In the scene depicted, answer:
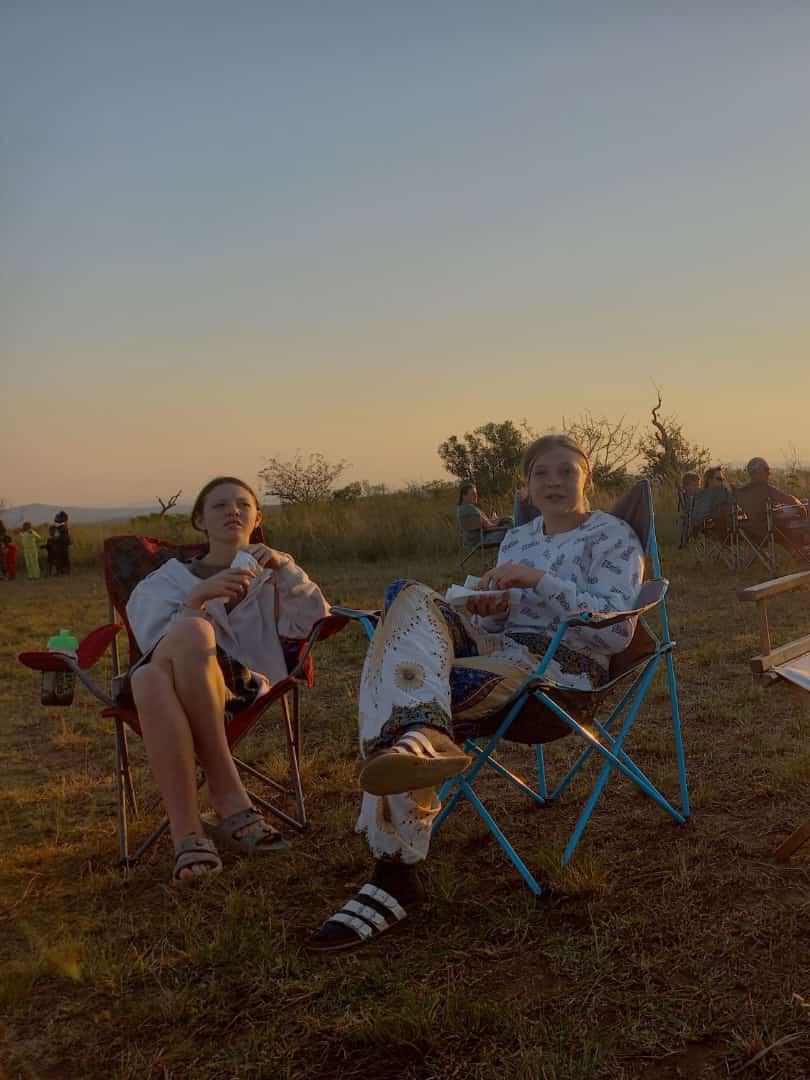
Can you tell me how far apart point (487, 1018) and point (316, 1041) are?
0.94 ft

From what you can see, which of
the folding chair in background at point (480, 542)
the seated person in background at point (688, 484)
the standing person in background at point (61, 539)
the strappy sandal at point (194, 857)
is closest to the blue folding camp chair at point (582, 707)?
the strappy sandal at point (194, 857)

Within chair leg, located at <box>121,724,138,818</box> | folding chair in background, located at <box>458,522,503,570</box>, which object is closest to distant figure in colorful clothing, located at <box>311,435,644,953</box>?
chair leg, located at <box>121,724,138,818</box>

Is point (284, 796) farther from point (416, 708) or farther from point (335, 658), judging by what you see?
point (335, 658)

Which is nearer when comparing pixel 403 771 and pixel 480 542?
pixel 403 771

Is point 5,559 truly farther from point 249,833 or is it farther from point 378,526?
point 249,833

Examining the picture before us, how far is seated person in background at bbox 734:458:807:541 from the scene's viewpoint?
24.2ft

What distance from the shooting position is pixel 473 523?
935 cm

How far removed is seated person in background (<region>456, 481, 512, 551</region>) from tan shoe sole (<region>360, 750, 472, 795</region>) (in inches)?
288

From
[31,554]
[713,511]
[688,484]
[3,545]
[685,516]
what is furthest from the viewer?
[3,545]

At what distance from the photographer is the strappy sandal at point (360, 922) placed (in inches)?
74.9

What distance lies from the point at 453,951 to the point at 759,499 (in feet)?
20.8

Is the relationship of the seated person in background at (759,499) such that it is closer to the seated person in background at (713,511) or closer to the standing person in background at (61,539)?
the seated person in background at (713,511)

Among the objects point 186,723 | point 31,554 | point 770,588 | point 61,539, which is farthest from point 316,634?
point 31,554

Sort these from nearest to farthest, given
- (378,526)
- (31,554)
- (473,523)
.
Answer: (473,523), (378,526), (31,554)
